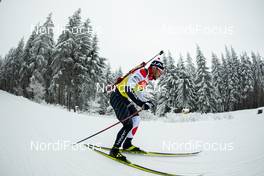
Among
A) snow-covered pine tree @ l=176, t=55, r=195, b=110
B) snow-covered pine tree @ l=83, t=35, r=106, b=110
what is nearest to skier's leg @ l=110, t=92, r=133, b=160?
snow-covered pine tree @ l=83, t=35, r=106, b=110

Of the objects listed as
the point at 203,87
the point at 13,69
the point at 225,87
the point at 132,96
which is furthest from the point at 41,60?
the point at 225,87

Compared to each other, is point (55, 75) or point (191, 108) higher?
point (55, 75)

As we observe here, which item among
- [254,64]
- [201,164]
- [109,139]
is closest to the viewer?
[201,164]

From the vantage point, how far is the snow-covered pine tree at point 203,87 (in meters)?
28.4

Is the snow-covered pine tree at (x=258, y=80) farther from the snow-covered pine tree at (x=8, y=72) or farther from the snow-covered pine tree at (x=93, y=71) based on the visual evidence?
the snow-covered pine tree at (x=8, y=72)

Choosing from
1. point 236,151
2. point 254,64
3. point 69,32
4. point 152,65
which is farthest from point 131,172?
point 254,64

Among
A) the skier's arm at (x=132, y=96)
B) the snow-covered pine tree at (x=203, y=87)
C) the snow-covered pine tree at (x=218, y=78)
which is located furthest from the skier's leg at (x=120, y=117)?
the snow-covered pine tree at (x=218, y=78)

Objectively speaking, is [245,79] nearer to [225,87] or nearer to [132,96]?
[225,87]

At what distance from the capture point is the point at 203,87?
2842 cm

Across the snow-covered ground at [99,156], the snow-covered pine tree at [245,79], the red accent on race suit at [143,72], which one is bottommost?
the snow-covered ground at [99,156]

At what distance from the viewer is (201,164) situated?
271 centimetres

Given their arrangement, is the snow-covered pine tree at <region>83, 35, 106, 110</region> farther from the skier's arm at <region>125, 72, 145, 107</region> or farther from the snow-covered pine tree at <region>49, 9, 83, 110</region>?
the skier's arm at <region>125, 72, 145, 107</region>

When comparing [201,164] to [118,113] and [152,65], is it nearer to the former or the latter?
[118,113]

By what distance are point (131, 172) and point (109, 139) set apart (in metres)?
1.87
